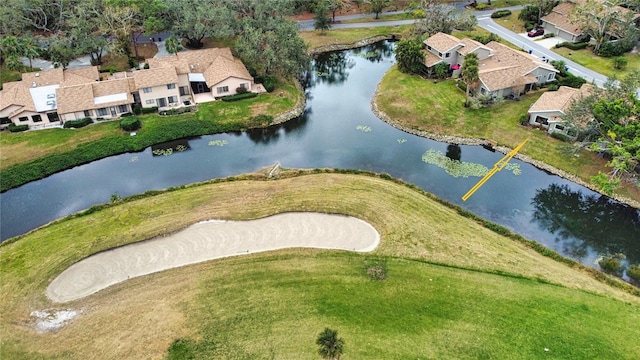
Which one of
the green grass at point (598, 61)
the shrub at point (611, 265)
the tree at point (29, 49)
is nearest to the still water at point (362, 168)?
the shrub at point (611, 265)

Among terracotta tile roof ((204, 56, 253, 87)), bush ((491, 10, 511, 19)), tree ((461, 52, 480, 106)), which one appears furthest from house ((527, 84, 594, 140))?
terracotta tile roof ((204, 56, 253, 87))

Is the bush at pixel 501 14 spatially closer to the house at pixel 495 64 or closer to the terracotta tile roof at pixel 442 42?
the house at pixel 495 64

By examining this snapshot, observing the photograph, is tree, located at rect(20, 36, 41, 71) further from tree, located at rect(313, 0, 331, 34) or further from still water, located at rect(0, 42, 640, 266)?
tree, located at rect(313, 0, 331, 34)

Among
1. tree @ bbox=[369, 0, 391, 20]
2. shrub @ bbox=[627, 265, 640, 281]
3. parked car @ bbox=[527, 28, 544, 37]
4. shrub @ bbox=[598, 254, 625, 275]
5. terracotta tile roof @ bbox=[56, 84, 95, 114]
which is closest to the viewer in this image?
shrub @ bbox=[627, 265, 640, 281]

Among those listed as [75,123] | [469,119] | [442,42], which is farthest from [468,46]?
[75,123]

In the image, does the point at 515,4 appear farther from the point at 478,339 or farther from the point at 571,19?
the point at 478,339

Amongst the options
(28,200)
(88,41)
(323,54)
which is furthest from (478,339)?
(88,41)
